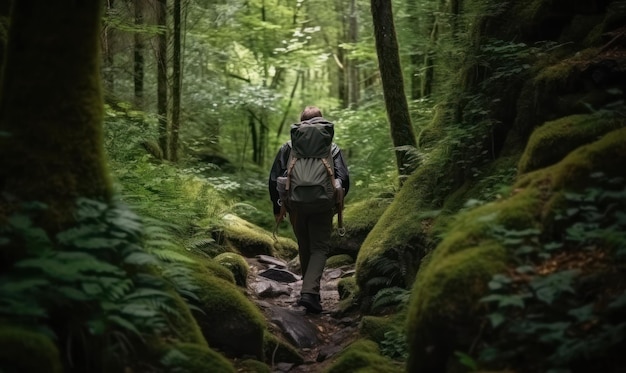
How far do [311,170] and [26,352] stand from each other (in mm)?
4975

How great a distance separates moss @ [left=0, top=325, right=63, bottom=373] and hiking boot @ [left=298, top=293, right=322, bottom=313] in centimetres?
479

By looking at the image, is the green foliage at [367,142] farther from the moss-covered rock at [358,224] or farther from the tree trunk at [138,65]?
the tree trunk at [138,65]

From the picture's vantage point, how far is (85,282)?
152 inches

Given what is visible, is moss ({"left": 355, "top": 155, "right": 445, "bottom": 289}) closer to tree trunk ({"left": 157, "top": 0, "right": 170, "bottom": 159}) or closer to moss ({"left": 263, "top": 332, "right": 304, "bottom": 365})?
moss ({"left": 263, "top": 332, "right": 304, "bottom": 365})

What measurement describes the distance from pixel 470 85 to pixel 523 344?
4.90 metres

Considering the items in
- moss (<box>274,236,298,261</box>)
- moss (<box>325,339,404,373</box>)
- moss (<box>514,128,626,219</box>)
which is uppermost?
moss (<box>514,128,626,219</box>)

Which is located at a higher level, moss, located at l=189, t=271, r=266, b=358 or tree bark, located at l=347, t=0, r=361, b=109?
tree bark, located at l=347, t=0, r=361, b=109

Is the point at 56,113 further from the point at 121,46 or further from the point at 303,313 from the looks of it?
the point at 121,46

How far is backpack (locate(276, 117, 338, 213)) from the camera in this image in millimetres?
7820

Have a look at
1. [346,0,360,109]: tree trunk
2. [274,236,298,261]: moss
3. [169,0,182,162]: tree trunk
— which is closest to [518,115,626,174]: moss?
[169,0,182,162]: tree trunk

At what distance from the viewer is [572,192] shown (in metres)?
4.45

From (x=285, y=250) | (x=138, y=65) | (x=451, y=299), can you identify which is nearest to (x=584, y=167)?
(x=451, y=299)

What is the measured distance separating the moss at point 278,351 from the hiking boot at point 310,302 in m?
1.52

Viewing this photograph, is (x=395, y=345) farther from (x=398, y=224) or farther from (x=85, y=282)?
(x=85, y=282)
